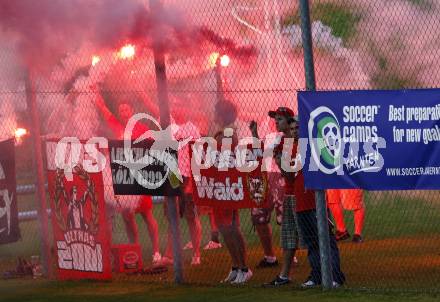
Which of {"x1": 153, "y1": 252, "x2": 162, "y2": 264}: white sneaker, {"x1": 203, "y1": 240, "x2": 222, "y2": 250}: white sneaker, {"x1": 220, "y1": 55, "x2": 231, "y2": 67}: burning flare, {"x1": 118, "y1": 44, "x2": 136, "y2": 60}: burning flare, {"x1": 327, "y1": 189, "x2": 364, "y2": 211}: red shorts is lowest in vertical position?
{"x1": 153, "y1": 252, "x2": 162, "y2": 264}: white sneaker

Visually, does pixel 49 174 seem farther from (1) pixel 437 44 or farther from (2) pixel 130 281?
(1) pixel 437 44

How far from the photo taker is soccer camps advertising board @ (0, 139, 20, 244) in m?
12.7

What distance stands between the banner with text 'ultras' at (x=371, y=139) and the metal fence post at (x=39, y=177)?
3.73 m

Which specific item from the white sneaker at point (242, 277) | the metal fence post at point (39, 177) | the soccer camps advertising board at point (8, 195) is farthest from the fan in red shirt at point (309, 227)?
the soccer camps advertising board at point (8, 195)

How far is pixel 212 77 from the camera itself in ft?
48.6

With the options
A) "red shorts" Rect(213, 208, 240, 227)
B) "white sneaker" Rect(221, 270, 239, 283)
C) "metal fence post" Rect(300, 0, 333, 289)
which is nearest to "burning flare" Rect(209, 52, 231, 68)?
"red shorts" Rect(213, 208, 240, 227)

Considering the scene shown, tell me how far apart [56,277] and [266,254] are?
96.6 inches

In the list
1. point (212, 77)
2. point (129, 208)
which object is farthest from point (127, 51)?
point (212, 77)

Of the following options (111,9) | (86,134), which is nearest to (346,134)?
(111,9)

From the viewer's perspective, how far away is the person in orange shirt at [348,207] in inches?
532

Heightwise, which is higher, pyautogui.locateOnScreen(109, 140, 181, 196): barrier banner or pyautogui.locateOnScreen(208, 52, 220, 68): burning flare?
pyautogui.locateOnScreen(208, 52, 220, 68): burning flare

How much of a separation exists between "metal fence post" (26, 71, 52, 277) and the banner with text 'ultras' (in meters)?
3.73

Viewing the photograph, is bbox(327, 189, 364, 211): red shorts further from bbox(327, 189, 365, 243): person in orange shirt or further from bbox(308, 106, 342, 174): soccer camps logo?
bbox(308, 106, 342, 174): soccer camps logo

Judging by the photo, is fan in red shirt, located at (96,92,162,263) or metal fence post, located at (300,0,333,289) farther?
fan in red shirt, located at (96,92,162,263)
